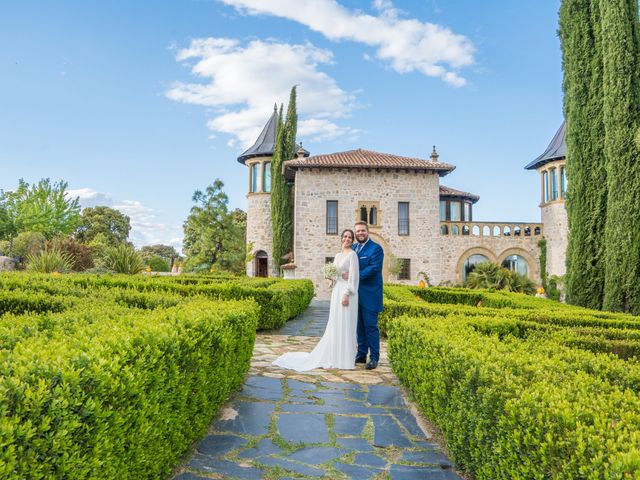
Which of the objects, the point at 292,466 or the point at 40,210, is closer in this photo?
the point at 292,466

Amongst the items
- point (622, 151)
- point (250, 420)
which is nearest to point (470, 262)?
point (622, 151)

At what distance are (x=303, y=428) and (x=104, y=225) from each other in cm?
5091

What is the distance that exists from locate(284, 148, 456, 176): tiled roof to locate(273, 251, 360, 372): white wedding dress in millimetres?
18138

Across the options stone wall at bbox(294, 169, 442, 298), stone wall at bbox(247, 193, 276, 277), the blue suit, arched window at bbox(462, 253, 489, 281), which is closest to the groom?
the blue suit

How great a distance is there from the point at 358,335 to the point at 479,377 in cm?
385

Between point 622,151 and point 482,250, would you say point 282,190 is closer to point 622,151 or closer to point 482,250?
point 482,250

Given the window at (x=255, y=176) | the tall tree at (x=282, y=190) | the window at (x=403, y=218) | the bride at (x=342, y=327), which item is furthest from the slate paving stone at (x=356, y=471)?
the window at (x=255, y=176)

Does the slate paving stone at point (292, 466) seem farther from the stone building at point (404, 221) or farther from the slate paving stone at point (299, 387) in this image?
the stone building at point (404, 221)

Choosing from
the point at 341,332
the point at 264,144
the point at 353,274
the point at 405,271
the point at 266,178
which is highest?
the point at 264,144

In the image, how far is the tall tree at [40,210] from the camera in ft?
103

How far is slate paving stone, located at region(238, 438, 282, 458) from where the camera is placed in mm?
3680

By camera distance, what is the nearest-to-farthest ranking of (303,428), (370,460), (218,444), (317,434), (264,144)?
(370,460), (218,444), (317,434), (303,428), (264,144)

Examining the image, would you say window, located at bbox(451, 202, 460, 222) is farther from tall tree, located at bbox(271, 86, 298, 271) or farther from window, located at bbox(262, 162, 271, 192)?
window, located at bbox(262, 162, 271, 192)

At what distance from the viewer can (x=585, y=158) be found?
40.4 ft
